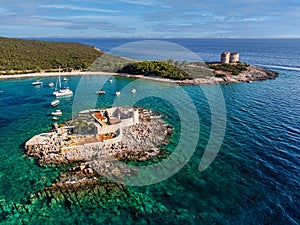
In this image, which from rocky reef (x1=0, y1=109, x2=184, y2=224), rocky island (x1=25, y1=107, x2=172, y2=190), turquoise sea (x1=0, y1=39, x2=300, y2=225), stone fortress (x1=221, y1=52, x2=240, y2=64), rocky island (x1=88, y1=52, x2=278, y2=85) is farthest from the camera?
stone fortress (x1=221, y1=52, x2=240, y2=64)

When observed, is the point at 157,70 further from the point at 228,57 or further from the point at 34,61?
the point at 34,61

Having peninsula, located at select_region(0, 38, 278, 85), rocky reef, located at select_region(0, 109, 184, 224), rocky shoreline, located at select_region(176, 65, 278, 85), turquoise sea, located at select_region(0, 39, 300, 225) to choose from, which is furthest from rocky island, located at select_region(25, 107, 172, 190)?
peninsula, located at select_region(0, 38, 278, 85)

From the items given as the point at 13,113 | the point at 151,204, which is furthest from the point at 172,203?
the point at 13,113

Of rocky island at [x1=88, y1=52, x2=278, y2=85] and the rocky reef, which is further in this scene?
rocky island at [x1=88, y1=52, x2=278, y2=85]

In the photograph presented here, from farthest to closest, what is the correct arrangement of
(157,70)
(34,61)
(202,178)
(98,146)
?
(34,61)
(157,70)
(98,146)
(202,178)

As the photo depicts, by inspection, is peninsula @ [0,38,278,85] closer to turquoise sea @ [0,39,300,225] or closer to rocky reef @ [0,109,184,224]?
turquoise sea @ [0,39,300,225]

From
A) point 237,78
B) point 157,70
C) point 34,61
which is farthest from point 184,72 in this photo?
point 34,61

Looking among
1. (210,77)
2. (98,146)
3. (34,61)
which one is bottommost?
(98,146)

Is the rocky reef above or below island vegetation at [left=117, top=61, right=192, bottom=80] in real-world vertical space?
below

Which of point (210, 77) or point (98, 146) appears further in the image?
point (210, 77)

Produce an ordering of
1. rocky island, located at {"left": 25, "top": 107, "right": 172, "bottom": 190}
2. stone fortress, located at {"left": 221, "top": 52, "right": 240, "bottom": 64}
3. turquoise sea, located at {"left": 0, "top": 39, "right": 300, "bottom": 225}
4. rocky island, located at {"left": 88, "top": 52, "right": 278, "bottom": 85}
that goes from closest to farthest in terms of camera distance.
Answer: turquoise sea, located at {"left": 0, "top": 39, "right": 300, "bottom": 225}
rocky island, located at {"left": 25, "top": 107, "right": 172, "bottom": 190}
rocky island, located at {"left": 88, "top": 52, "right": 278, "bottom": 85}
stone fortress, located at {"left": 221, "top": 52, "right": 240, "bottom": 64}

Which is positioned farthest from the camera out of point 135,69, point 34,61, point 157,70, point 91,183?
point 34,61

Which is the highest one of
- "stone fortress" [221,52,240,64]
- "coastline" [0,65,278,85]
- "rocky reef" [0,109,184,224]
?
"stone fortress" [221,52,240,64]
